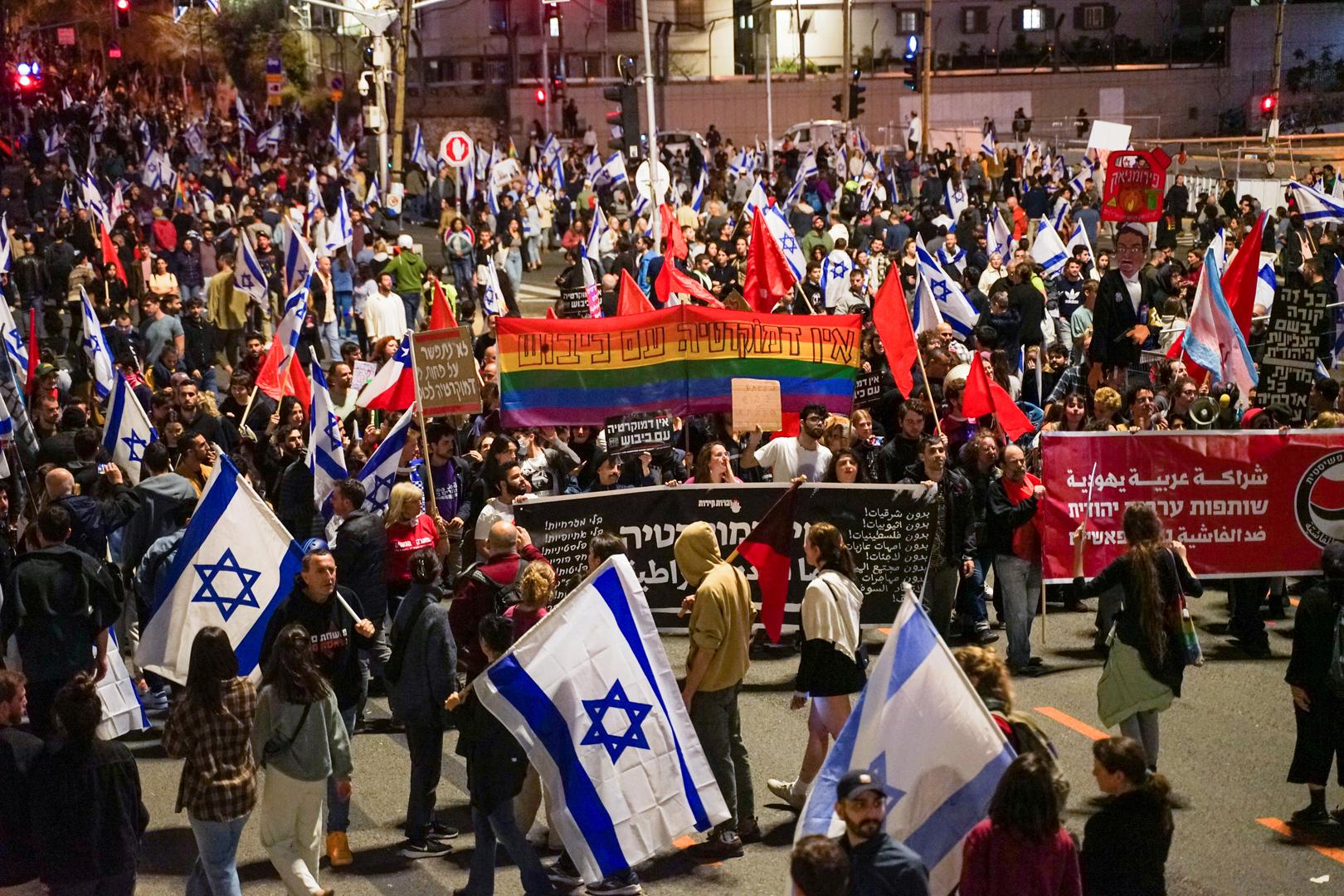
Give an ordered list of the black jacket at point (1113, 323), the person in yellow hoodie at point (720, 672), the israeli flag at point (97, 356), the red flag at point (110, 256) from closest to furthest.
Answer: the person in yellow hoodie at point (720, 672) < the israeli flag at point (97, 356) < the black jacket at point (1113, 323) < the red flag at point (110, 256)

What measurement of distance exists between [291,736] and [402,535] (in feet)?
9.09

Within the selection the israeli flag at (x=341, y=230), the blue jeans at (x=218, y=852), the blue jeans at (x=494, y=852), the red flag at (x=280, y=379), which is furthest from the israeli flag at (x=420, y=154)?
the blue jeans at (x=218, y=852)

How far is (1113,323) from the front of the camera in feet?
53.9

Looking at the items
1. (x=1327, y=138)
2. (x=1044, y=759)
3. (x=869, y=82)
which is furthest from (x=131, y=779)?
(x=869, y=82)

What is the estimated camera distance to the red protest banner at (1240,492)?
11664 mm

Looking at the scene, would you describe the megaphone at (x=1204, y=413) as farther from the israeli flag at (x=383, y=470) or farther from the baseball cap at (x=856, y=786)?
the baseball cap at (x=856, y=786)

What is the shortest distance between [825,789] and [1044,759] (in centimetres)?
88

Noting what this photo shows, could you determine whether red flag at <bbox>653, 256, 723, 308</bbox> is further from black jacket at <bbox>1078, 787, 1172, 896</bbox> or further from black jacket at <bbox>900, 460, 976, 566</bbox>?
black jacket at <bbox>1078, 787, 1172, 896</bbox>

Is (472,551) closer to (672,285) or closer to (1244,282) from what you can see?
(672,285)

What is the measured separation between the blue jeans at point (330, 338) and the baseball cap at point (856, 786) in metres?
16.5

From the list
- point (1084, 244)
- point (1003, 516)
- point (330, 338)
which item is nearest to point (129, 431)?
point (1003, 516)

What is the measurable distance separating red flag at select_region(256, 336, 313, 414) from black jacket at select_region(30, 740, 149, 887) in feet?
25.1

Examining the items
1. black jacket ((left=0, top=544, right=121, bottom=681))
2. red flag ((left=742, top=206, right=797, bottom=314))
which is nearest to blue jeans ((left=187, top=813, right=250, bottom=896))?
black jacket ((left=0, top=544, right=121, bottom=681))

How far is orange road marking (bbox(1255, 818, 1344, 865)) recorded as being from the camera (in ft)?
28.0
